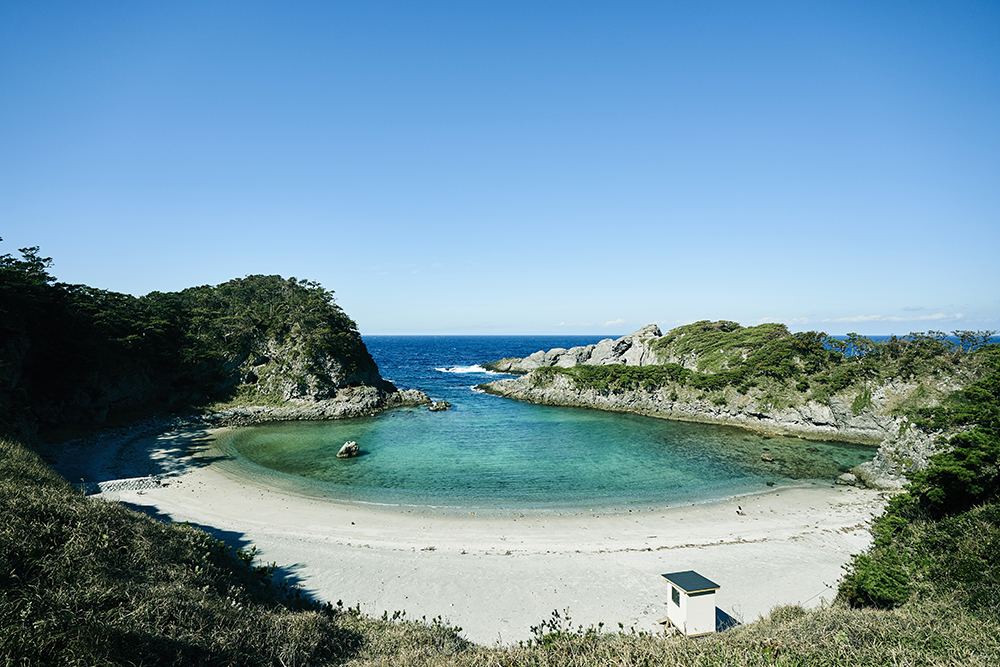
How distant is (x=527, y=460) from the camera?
29.9 meters

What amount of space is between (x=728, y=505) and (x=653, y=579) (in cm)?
1007

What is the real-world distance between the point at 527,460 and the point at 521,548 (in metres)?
13.0

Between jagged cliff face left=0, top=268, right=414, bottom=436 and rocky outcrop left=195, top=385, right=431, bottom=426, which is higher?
jagged cliff face left=0, top=268, right=414, bottom=436

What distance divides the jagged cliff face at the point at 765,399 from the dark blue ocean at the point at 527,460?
279 cm

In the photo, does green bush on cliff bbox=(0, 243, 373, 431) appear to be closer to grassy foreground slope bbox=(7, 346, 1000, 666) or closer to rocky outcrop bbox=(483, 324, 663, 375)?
grassy foreground slope bbox=(7, 346, 1000, 666)

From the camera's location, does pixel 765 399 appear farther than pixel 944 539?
Yes

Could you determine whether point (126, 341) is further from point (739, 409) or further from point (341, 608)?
point (739, 409)

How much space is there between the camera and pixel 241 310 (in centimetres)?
5528

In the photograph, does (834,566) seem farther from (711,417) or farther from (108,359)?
(108,359)

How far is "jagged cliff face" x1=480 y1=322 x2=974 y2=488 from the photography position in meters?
25.8

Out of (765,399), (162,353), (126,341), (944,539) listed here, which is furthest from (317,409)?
(765,399)

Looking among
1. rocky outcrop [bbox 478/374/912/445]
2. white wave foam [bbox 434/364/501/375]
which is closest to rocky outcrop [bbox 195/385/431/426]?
rocky outcrop [bbox 478/374/912/445]

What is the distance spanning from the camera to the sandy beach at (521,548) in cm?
1304

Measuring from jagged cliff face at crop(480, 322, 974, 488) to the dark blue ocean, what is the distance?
9.15ft
